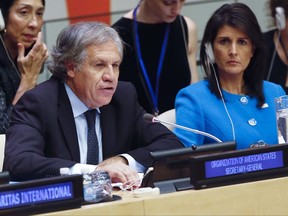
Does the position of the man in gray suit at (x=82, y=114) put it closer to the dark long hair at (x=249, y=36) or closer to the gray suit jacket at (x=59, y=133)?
the gray suit jacket at (x=59, y=133)

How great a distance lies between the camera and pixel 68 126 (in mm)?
3332

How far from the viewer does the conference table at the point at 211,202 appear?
2.46 m

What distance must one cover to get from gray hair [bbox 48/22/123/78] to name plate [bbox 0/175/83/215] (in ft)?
3.36

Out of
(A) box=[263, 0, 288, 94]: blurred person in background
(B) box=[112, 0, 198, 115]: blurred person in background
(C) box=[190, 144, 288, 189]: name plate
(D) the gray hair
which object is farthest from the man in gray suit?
(A) box=[263, 0, 288, 94]: blurred person in background

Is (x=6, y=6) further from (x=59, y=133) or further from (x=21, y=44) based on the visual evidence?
(x=59, y=133)

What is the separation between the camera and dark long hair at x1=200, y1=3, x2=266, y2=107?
12.5 ft

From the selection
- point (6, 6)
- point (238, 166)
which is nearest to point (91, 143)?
point (238, 166)

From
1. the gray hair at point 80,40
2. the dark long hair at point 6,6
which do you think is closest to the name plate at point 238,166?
Answer: the gray hair at point 80,40

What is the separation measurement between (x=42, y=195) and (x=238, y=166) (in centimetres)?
66

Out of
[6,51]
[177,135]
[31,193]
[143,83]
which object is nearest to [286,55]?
[143,83]

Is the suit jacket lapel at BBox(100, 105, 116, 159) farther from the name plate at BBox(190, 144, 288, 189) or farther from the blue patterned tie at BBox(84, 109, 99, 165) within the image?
the name plate at BBox(190, 144, 288, 189)

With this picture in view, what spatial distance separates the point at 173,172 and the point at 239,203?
260mm

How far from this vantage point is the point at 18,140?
320 cm

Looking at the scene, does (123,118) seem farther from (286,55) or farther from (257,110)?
(286,55)
